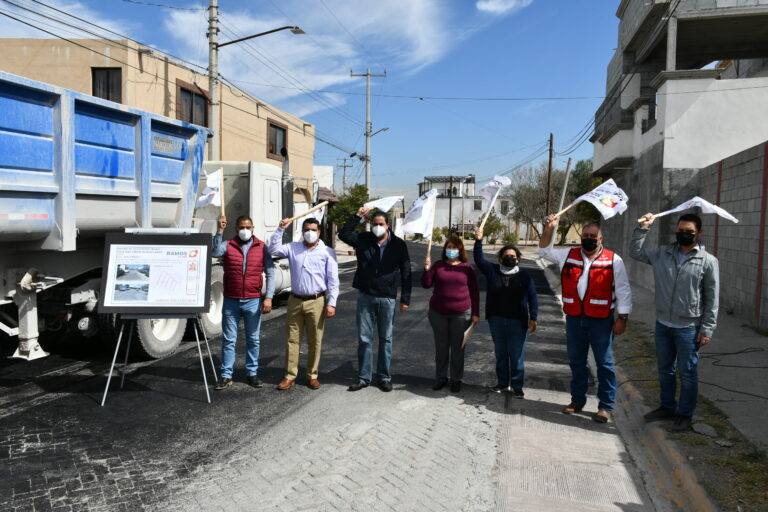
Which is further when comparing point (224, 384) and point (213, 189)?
point (213, 189)

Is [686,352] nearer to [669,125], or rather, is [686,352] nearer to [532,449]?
[532,449]

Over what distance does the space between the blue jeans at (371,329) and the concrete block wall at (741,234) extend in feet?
22.0

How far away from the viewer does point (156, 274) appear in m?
6.09

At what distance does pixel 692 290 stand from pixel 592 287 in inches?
32.1

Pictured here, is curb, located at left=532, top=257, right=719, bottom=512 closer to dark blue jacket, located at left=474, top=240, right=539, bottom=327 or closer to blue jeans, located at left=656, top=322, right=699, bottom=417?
blue jeans, located at left=656, top=322, right=699, bottom=417

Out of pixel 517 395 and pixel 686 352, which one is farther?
pixel 517 395

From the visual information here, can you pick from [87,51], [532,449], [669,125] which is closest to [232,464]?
[532,449]

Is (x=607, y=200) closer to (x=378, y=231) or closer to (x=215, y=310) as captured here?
(x=378, y=231)

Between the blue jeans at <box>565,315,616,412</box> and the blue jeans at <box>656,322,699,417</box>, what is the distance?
0.43 m

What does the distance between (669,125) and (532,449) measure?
476 inches

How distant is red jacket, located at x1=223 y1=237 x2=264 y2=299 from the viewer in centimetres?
627

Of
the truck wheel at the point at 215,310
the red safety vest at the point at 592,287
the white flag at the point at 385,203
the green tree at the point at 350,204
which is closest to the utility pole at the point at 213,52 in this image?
the truck wheel at the point at 215,310

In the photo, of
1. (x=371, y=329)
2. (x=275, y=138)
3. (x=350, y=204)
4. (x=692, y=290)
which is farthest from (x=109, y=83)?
(x=350, y=204)

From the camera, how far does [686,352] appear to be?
5.05m
